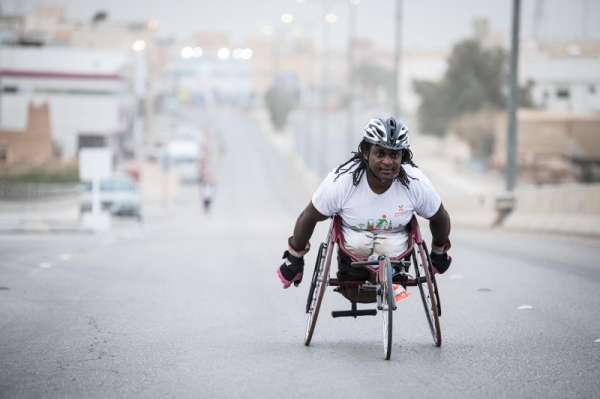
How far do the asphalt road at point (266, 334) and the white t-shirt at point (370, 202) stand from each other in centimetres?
93

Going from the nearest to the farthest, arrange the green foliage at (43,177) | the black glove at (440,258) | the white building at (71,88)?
the black glove at (440,258) < the green foliage at (43,177) < the white building at (71,88)

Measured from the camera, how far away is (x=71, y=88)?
95562 millimetres

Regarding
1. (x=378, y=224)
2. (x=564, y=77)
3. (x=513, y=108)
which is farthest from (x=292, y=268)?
(x=564, y=77)

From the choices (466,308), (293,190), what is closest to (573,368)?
(466,308)

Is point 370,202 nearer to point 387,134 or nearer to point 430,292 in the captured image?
point 387,134

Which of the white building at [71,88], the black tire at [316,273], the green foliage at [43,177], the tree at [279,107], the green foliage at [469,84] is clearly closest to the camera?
the black tire at [316,273]

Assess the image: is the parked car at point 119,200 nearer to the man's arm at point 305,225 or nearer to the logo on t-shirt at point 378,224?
the man's arm at point 305,225

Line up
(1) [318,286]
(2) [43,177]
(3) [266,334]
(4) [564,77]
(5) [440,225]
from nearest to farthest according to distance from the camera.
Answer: (5) [440,225] → (1) [318,286] → (3) [266,334] → (2) [43,177] → (4) [564,77]

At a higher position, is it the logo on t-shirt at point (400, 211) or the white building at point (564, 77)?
the white building at point (564, 77)

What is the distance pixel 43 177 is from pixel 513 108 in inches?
1343

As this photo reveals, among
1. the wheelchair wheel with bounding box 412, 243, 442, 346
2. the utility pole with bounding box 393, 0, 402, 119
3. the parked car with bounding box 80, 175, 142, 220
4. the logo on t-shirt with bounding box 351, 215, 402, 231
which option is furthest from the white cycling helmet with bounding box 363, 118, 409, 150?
the utility pole with bounding box 393, 0, 402, 119

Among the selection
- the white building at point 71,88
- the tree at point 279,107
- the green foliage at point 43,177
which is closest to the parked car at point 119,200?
the green foliage at point 43,177

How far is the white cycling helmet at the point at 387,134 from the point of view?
24.8ft

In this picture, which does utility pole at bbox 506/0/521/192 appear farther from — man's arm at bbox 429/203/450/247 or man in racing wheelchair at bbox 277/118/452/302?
man in racing wheelchair at bbox 277/118/452/302
